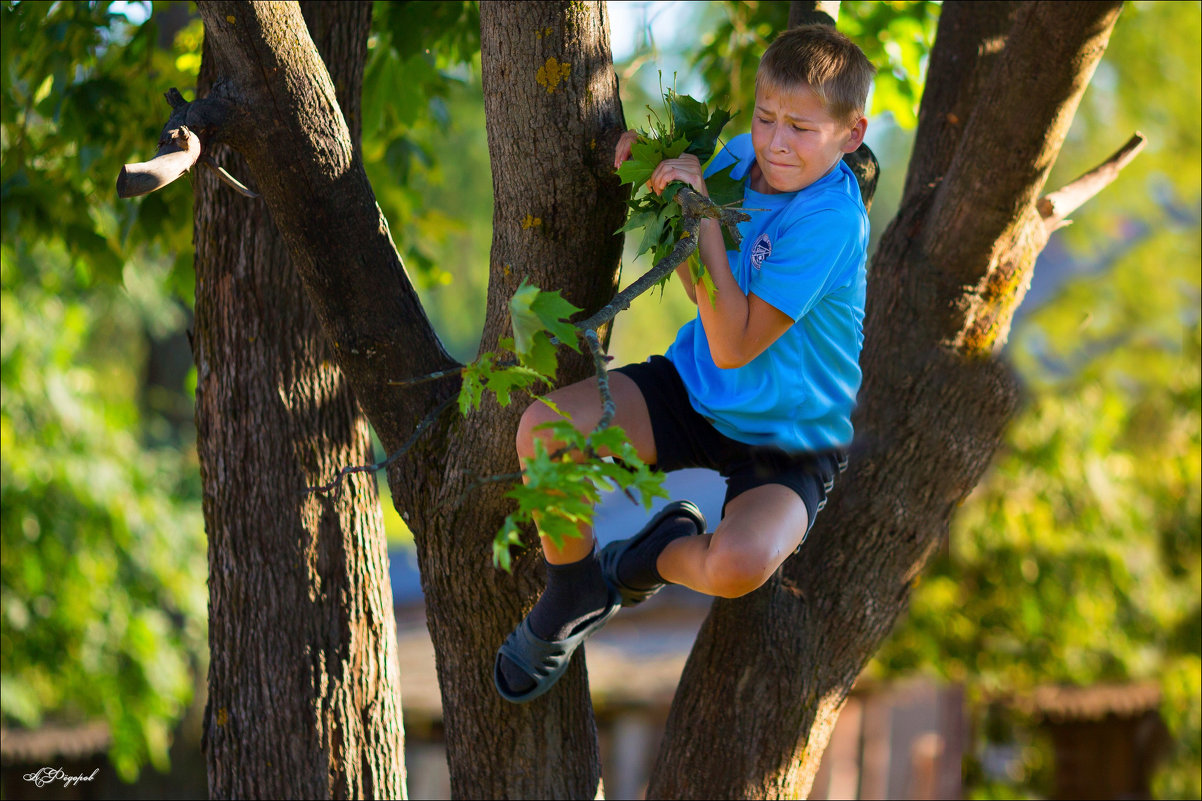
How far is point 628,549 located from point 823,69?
1109 mm

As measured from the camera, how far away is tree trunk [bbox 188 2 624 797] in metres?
2.35

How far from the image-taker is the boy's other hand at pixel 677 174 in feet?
6.82

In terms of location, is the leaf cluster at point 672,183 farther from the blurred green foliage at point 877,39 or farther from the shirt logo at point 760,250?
the blurred green foliage at point 877,39

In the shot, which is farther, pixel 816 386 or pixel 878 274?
pixel 878 274

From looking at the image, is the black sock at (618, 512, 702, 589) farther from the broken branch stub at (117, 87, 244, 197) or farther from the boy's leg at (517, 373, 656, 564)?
the broken branch stub at (117, 87, 244, 197)

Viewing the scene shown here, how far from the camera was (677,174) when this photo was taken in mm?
2078

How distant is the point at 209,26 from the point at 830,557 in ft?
6.47

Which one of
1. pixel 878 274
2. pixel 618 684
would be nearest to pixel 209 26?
pixel 878 274

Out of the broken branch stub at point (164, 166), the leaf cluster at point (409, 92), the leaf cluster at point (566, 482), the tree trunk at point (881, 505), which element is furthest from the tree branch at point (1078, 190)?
the broken branch stub at point (164, 166)

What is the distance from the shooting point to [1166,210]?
13.0 metres

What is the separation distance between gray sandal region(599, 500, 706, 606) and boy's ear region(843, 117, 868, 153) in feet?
2.82

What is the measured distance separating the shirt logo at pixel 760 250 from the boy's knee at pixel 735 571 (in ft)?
1.88

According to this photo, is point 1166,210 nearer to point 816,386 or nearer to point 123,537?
point 123,537

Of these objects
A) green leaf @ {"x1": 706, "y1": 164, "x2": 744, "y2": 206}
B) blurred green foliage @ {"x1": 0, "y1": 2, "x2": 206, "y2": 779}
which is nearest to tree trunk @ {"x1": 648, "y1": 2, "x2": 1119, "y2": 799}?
green leaf @ {"x1": 706, "y1": 164, "x2": 744, "y2": 206}
